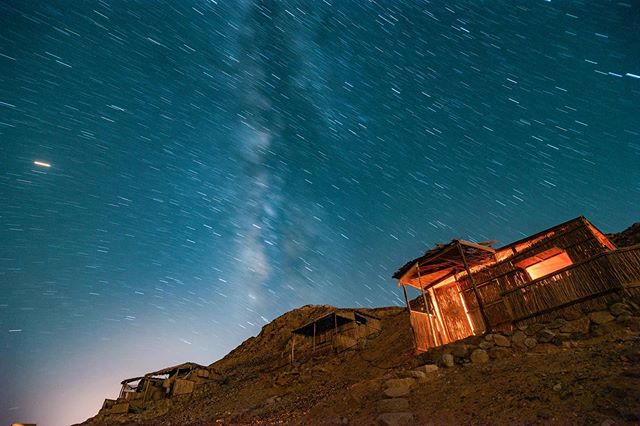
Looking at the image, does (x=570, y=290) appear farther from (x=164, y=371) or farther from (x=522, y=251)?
(x=164, y=371)

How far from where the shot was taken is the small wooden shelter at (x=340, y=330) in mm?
23656

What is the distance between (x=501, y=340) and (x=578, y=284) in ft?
10.1

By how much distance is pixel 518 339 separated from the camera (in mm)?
8602

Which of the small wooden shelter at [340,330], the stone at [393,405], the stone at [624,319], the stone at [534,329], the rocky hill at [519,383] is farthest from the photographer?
the small wooden shelter at [340,330]

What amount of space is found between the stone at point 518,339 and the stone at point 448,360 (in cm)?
178

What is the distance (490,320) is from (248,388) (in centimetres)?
1816

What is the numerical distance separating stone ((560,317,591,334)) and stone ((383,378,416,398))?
4.41 m

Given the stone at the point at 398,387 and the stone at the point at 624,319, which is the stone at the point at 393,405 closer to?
the stone at the point at 398,387

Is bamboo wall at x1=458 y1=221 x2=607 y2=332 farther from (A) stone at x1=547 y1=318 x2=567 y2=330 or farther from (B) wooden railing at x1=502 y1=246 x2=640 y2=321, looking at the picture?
(A) stone at x1=547 y1=318 x2=567 y2=330

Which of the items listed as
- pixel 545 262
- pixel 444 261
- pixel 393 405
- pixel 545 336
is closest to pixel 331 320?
pixel 444 261

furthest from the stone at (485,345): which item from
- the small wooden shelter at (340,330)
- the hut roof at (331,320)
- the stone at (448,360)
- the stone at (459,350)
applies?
the hut roof at (331,320)

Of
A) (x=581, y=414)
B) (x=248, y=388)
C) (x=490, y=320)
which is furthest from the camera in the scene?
(x=248, y=388)

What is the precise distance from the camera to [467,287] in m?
14.4

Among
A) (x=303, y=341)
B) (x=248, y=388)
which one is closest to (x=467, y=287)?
(x=248, y=388)
